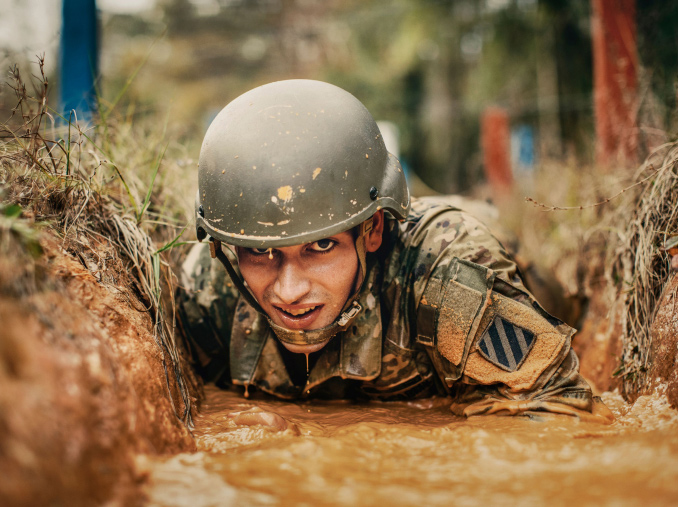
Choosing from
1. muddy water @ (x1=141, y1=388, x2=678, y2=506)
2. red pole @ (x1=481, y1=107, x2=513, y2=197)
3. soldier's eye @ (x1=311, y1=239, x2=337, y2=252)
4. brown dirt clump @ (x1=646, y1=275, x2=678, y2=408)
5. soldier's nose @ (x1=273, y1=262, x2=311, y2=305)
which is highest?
red pole @ (x1=481, y1=107, x2=513, y2=197)

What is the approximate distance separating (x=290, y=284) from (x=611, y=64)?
3.66m

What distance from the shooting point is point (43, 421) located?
100cm

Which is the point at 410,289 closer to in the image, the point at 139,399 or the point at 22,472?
the point at 139,399

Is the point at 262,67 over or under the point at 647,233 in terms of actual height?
over

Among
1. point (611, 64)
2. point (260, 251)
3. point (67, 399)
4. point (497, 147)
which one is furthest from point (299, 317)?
point (497, 147)

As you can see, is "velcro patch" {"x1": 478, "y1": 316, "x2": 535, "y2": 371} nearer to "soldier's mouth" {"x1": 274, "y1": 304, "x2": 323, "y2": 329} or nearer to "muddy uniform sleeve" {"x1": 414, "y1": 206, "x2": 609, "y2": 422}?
"muddy uniform sleeve" {"x1": 414, "y1": 206, "x2": 609, "y2": 422}

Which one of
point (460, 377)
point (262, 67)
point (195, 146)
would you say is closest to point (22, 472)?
point (460, 377)

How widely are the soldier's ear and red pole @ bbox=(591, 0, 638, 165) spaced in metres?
2.55

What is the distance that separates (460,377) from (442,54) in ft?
38.8

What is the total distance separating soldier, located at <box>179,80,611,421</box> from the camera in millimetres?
1788

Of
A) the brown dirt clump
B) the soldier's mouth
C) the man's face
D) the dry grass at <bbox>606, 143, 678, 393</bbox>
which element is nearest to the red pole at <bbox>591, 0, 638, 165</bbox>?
the dry grass at <bbox>606, 143, 678, 393</bbox>

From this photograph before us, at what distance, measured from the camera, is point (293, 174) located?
1.77 m

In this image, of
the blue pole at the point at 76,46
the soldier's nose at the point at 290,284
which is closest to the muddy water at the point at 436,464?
the soldier's nose at the point at 290,284

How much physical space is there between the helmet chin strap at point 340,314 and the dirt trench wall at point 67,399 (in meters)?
0.52
